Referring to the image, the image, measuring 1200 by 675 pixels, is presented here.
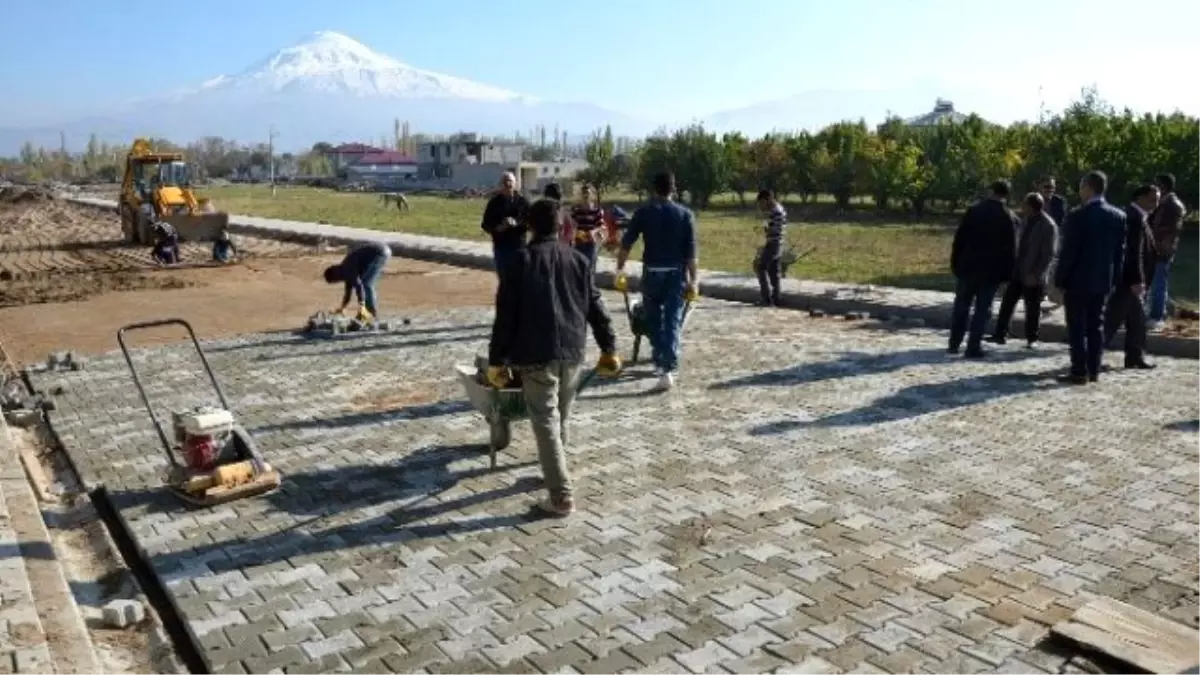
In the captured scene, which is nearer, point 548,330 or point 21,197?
point 548,330

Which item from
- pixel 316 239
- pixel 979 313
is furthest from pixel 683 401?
pixel 316 239

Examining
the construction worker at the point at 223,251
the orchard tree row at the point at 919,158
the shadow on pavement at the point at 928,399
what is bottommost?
the shadow on pavement at the point at 928,399

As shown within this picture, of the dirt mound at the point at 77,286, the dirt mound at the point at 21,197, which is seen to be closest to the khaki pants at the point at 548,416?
the dirt mound at the point at 77,286

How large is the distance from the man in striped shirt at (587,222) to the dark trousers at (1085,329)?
14.4 feet

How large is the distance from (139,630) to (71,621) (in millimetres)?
278

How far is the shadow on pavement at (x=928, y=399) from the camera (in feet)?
24.3

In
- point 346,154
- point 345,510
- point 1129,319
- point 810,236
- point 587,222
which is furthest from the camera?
point 346,154

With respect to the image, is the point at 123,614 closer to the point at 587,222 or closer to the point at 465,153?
the point at 587,222

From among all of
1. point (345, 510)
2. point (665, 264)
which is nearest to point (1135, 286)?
point (665, 264)

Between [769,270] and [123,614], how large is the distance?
34.0ft

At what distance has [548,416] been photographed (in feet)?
17.7

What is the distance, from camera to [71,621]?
173 inches

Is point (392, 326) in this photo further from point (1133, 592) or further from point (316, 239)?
point (316, 239)

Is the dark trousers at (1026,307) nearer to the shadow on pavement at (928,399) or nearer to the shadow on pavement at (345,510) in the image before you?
the shadow on pavement at (928,399)
